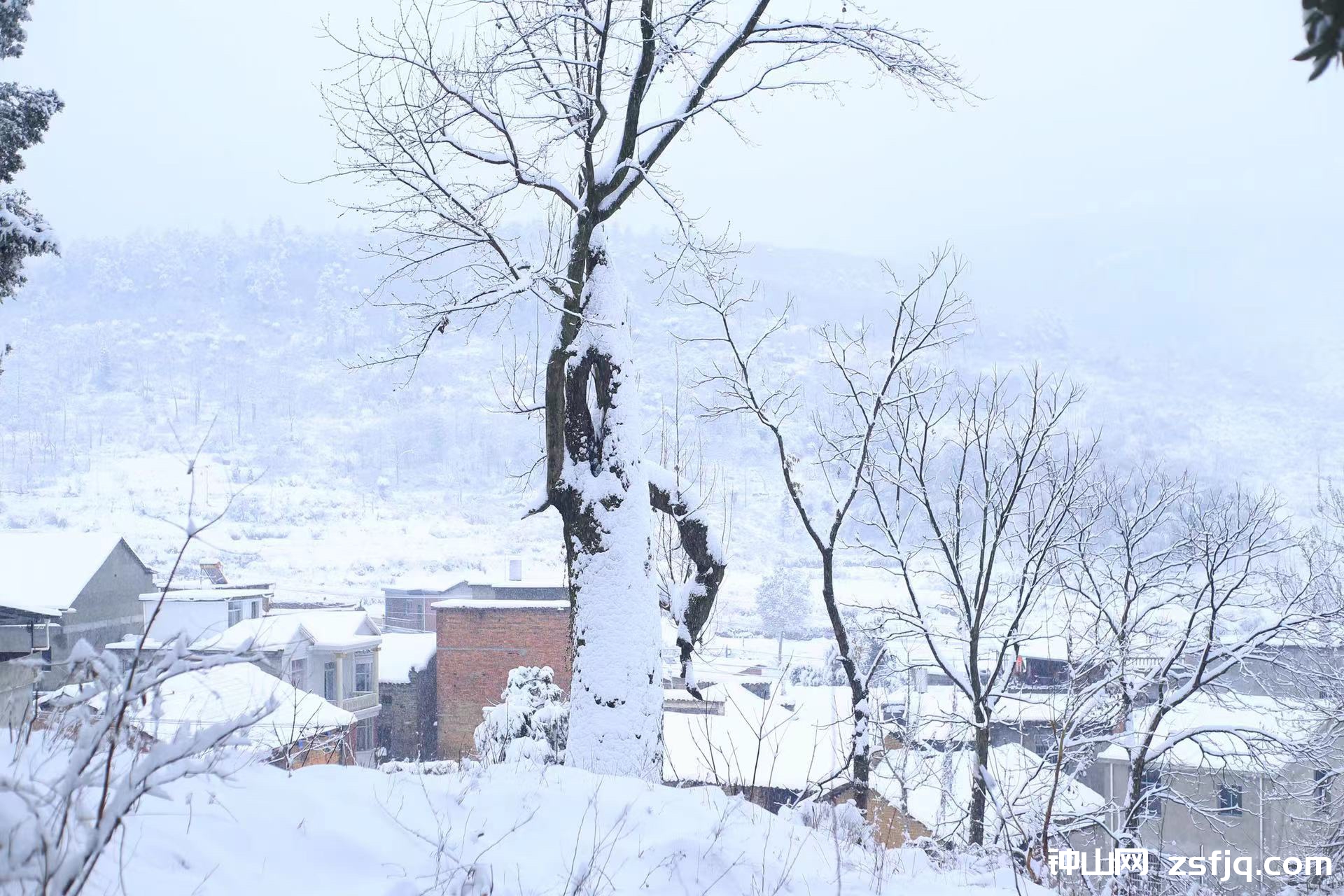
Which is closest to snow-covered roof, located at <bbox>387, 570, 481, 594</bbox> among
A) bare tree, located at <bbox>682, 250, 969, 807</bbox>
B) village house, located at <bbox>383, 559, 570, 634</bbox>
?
village house, located at <bbox>383, 559, 570, 634</bbox>

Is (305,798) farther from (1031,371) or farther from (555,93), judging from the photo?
(1031,371)

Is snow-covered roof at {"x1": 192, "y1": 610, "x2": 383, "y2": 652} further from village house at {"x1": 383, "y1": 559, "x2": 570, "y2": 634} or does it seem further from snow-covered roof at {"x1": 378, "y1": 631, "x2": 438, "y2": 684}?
village house at {"x1": 383, "y1": 559, "x2": 570, "y2": 634}

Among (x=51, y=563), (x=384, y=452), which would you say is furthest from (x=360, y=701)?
(x=384, y=452)

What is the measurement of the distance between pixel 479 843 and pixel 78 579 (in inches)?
1417

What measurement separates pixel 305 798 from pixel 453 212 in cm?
659

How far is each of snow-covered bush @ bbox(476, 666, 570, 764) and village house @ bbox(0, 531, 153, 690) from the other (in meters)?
22.2

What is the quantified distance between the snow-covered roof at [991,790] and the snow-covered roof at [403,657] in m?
18.4

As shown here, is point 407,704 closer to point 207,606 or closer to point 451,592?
point 207,606

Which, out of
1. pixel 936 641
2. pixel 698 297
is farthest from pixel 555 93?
pixel 936 641

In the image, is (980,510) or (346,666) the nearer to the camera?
(980,510)

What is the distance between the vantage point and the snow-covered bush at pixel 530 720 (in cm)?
1292

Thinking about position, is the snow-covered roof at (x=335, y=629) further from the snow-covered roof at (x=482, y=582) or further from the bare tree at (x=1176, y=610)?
the bare tree at (x=1176, y=610)

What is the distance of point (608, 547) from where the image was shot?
8.38m

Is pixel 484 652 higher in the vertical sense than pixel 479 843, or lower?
lower
